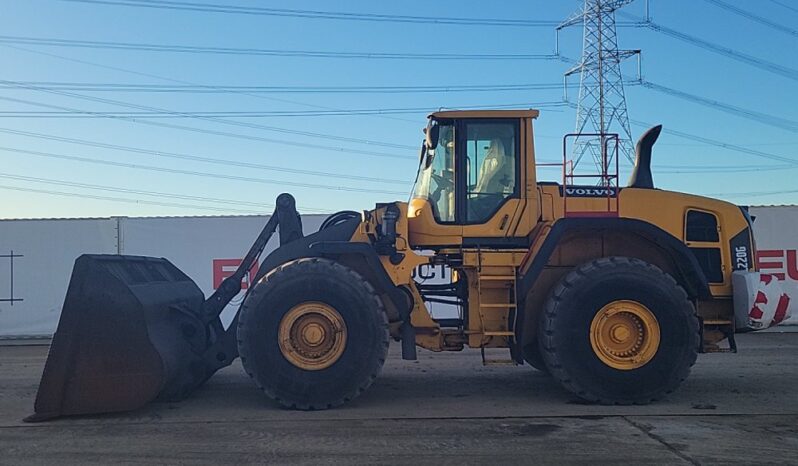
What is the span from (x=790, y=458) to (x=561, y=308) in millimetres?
2493

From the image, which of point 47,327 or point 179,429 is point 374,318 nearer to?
point 179,429

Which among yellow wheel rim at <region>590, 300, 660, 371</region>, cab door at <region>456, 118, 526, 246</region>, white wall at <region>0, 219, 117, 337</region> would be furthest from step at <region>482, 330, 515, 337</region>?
white wall at <region>0, 219, 117, 337</region>

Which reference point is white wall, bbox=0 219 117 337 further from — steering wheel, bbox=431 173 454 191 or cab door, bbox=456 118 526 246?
cab door, bbox=456 118 526 246

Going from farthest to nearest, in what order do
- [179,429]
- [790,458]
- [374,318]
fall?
[374,318] < [179,429] < [790,458]

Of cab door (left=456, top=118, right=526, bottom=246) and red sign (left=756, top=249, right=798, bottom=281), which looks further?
red sign (left=756, top=249, right=798, bottom=281)

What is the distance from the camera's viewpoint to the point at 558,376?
760 cm

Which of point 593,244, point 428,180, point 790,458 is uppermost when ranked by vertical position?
point 428,180

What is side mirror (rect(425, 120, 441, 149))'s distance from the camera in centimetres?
826

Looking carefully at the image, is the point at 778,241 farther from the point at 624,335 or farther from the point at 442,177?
the point at 442,177

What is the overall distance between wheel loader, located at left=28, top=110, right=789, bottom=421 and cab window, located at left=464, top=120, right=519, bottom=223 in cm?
2

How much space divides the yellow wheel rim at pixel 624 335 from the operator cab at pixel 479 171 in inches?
55.4

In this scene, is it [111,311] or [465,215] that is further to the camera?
[465,215]

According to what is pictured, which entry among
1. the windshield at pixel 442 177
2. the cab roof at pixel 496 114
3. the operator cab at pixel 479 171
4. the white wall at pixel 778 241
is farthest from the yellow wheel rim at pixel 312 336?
the white wall at pixel 778 241

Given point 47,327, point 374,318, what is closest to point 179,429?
point 374,318
